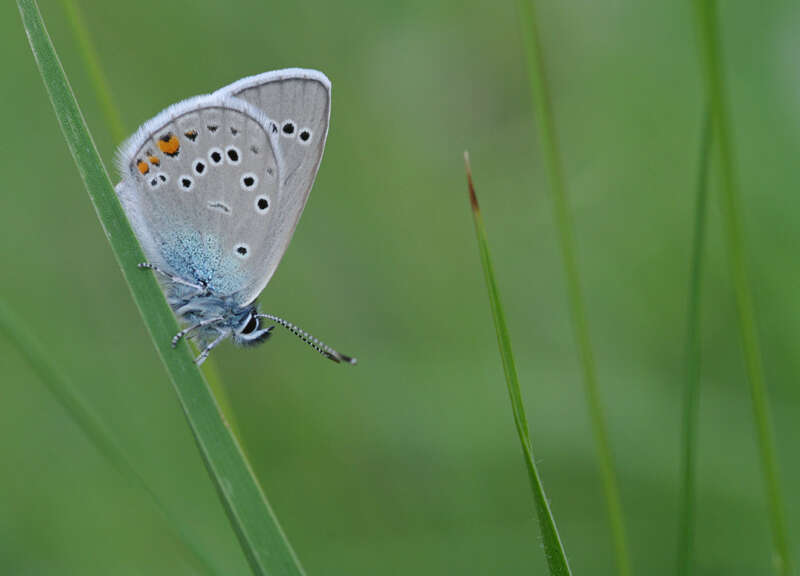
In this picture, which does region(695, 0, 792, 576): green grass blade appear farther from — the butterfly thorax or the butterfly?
the butterfly thorax

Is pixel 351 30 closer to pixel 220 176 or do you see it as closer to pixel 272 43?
pixel 272 43

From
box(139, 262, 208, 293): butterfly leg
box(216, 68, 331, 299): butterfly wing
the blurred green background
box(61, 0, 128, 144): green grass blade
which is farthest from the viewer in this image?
the blurred green background

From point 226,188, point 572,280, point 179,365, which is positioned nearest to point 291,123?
point 226,188

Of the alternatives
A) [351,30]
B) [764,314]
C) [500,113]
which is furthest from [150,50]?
[764,314]

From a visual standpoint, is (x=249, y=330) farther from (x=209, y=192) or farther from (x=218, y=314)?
(x=209, y=192)

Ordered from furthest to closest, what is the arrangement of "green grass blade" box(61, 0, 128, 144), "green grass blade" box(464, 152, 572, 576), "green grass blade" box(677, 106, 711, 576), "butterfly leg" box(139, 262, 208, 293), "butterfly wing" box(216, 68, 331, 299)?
"butterfly leg" box(139, 262, 208, 293) → "butterfly wing" box(216, 68, 331, 299) → "green grass blade" box(61, 0, 128, 144) → "green grass blade" box(677, 106, 711, 576) → "green grass blade" box(464, 152, 572, 576)

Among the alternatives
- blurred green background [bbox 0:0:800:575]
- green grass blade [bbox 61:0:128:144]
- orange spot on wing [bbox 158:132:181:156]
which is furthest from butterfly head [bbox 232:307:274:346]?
green grass blade [bbox 61:0:128:144]

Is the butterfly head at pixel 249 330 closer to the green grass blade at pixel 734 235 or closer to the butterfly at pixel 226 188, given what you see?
the butterfly at pixel 226 188
